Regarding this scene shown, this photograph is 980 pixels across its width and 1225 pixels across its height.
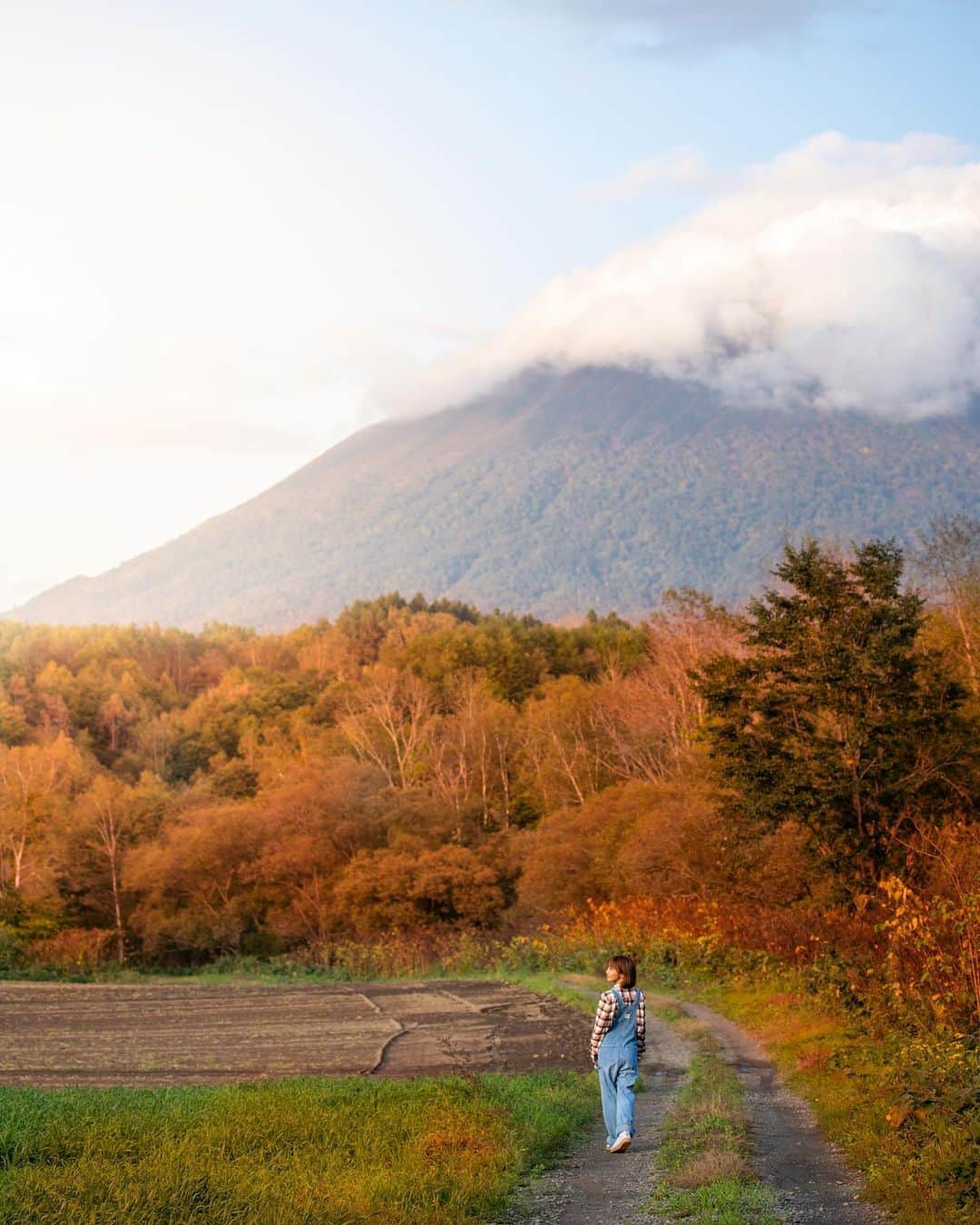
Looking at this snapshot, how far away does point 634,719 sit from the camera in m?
53.2

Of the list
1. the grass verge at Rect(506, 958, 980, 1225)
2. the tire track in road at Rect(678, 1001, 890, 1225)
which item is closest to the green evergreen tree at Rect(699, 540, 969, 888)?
the grass verge at Rect(506, 958, 980, 1225)

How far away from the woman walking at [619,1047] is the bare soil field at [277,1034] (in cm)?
628

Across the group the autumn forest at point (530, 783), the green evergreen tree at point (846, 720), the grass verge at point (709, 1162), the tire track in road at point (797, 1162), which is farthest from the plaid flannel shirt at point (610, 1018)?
the green evergreen tree at point (846, 720)

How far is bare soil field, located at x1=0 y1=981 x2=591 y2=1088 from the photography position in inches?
703

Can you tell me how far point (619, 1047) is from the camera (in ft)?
35.0

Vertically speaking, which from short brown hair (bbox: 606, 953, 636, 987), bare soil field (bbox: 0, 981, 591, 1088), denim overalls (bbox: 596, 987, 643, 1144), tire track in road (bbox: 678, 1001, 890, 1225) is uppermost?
short brown hair (bbox: 606, 953, 636, 987)

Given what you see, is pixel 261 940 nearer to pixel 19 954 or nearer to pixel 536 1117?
pixel 19 954

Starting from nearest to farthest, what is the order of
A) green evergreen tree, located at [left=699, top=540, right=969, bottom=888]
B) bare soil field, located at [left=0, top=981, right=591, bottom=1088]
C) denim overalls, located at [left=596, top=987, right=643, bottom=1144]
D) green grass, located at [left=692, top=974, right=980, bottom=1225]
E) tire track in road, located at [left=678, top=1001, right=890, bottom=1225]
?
1. green grass, located at [left=692, top=974, right=980, bottom=1225]
2. tire track in road, located at [left=678, top=1001, right=890, bottom=1225]
3. denim overalls, located at [left=596, top=987, right=643, bottom=1144]
4. bare soil field, located at [left=0, top=981, right=591, bottom=1088]
5. green evergreen tree, located at [left=699, top=540, right=969, bottom=888]

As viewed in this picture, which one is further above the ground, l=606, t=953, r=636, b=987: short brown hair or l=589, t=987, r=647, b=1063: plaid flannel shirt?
l=606, t=953, r=636, b=987: short brown hair

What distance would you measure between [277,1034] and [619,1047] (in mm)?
15080

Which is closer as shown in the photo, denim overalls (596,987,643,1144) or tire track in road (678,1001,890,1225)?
tire track in road (678,1001,890,1225)

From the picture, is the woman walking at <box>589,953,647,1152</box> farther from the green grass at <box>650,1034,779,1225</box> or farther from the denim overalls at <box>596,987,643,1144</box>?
the green grass at <box>650,1034,779,1225</box>

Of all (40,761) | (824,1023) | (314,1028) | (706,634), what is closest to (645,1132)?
(824,1023)

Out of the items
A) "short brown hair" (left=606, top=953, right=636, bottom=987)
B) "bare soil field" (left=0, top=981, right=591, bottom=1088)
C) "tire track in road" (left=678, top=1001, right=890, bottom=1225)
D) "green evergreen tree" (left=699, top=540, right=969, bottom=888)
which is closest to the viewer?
"tire track in road" (left=678, top=1001, right=890, bottom=1225)
